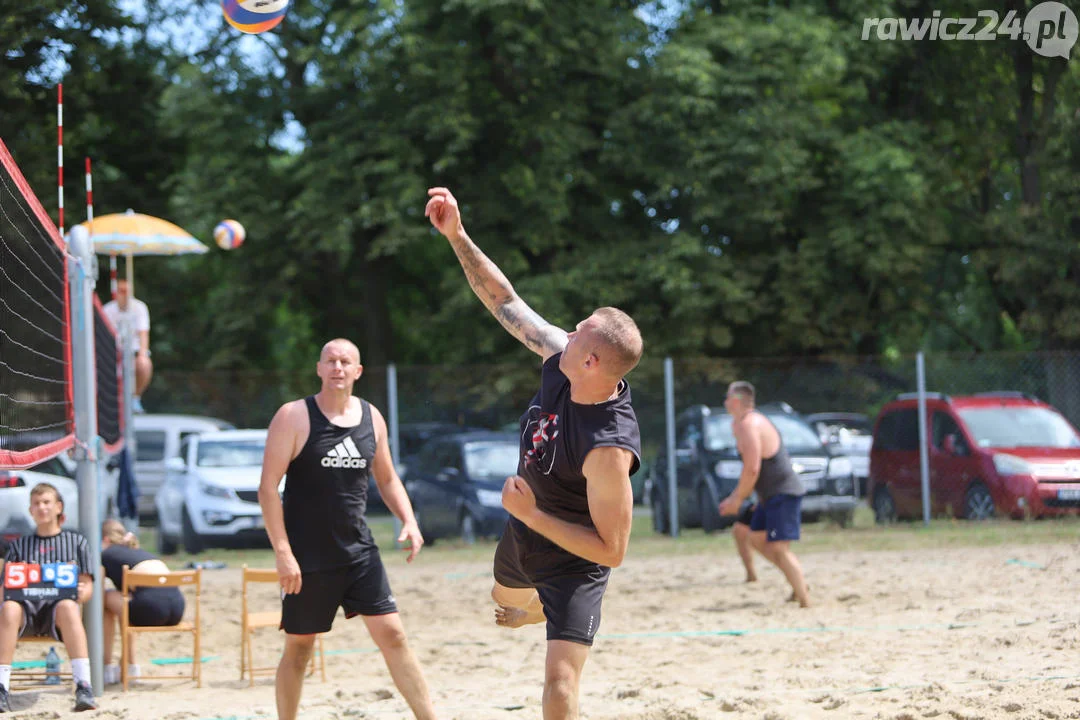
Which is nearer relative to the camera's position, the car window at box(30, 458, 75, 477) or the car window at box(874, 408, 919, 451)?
the car window at box(30, 458, 75, 477)

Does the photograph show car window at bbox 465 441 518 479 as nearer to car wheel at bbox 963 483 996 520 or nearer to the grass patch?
the grass patch

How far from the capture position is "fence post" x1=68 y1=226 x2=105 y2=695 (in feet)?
22.9

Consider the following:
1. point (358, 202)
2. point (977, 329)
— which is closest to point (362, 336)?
point (358, 202)

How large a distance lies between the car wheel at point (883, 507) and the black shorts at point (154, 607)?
10.8 meters

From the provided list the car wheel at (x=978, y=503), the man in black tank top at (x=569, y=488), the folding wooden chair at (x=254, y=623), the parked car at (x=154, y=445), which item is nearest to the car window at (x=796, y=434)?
the car wheel at (x=978, y=503)

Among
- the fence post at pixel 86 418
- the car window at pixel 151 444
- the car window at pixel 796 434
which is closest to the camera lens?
the fence post at pixel 86 418

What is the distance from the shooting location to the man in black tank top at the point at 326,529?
557 cm

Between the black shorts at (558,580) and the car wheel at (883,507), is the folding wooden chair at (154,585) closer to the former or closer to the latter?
the black shorts at (558,580)

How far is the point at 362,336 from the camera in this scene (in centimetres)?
2486

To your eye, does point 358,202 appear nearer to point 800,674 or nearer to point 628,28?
point 628,28

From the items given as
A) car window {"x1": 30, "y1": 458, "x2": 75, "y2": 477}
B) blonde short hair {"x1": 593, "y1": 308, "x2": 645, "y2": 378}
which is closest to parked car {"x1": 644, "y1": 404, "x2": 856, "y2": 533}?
car window {"x1": 30, "y1": 458, "x2": 75, "y2": 477}

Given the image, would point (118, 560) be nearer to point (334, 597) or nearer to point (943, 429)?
point (334, 597)

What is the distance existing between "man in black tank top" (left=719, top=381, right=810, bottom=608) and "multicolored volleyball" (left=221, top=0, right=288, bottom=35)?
4526 mm

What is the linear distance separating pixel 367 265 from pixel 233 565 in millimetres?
9882
